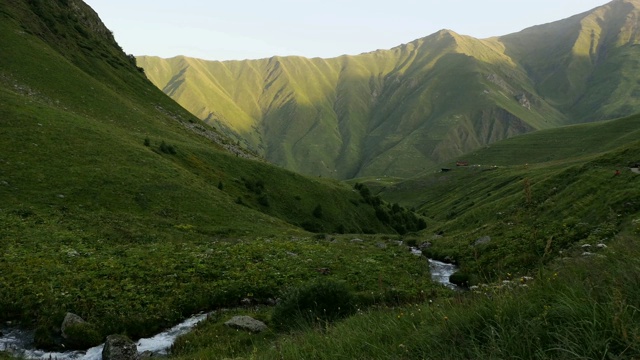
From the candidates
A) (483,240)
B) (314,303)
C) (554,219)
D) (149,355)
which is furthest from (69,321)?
(554,219)

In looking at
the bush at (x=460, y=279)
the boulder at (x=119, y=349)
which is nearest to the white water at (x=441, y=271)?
the bush at (x=460, y=279)

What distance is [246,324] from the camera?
1719cm

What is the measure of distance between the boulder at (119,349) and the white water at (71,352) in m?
0.82

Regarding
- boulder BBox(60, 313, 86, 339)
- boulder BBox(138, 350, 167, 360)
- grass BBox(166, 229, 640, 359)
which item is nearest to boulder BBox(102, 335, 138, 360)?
boulder BBox(138, 350, 167, 360)

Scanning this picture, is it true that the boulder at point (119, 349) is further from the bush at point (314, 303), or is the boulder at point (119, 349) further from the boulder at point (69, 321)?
the bush at point (314, 303)

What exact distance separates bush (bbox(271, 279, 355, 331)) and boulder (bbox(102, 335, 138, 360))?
5.46m

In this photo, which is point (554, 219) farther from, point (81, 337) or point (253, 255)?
point (81, 337)

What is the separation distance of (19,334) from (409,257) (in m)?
30.4

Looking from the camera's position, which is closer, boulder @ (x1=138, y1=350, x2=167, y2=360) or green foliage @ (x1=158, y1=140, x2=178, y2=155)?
boulder @ (x1=138, y1=350, x2=167, y2=360)

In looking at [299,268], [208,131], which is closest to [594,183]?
[299,268]

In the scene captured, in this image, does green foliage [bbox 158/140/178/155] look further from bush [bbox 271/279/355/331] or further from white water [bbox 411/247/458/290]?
bush [bbox 271/279/355/331]

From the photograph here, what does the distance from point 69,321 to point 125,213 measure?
22.7m

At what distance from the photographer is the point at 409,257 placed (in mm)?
38375

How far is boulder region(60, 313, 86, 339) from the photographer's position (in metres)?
16.7
